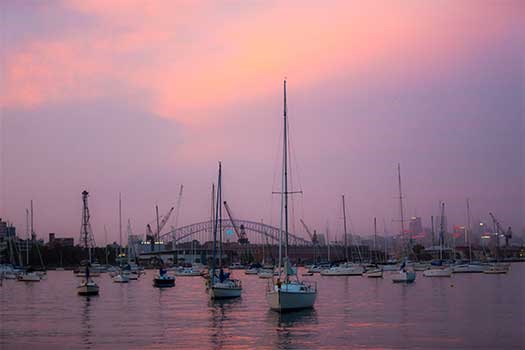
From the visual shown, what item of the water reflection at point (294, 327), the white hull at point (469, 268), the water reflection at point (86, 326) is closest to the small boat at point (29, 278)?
the water reflection at point (86, 326)

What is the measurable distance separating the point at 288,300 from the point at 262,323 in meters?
2.72

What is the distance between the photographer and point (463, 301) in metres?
57.3

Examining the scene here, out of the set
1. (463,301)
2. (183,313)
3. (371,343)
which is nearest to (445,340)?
(371,343)

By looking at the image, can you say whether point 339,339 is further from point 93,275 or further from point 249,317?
point 93,275

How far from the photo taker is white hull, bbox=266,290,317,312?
42906 millimetres

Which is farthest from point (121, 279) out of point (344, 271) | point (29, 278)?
point (344, 271)

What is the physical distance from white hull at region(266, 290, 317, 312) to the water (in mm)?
472

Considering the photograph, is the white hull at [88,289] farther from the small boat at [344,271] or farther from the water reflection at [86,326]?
the small boat at [344,271]

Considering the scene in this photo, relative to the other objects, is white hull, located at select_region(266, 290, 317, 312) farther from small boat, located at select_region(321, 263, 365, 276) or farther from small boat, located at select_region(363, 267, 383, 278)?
small boat, located at select_region(321, 263, 365, 276)

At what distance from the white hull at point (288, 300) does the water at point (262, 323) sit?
472mm

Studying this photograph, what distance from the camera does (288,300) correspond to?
4316cm

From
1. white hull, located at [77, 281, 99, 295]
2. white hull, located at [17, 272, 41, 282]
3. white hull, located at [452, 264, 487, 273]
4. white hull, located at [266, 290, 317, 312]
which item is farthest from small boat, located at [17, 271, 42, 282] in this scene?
white hull, located at [266, 290, 317, 312]

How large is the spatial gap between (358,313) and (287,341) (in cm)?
1490

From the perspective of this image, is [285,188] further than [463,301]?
No
